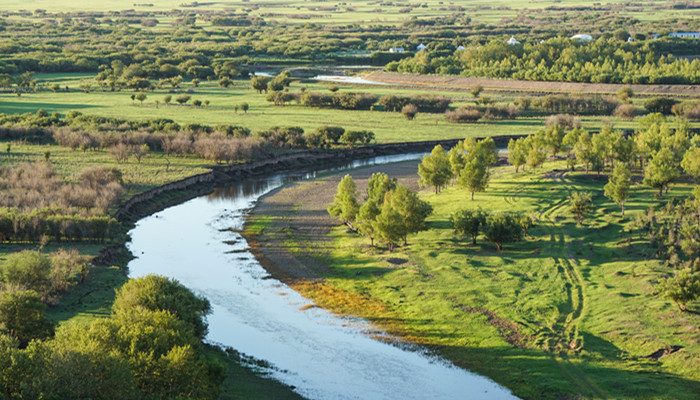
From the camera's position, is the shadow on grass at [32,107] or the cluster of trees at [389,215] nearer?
the cluster of trees at [389,215]

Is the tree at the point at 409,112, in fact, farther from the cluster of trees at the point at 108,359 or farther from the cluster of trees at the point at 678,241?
the cluster of trees at the point at 108,359

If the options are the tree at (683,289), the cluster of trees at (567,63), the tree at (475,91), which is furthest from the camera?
the cluster of trees at (567,63)

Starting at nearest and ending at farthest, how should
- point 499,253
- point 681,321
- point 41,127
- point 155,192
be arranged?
point 681,321 → point 499,253 → point 155,192 → point 41,127

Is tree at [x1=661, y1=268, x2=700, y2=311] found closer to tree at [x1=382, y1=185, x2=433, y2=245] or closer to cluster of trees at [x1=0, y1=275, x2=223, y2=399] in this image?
tree at [x1=382, y1=185, x2=433, y2=245]

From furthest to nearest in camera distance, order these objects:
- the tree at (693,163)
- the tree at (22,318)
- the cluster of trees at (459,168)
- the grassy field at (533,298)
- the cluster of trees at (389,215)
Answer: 1. the tree at (693,163)
2. the cluster of trees at (459,168)
3. the cluster of trees at (389,215)
4. the grassy field at (533,298)
5. the tree at (22,318)

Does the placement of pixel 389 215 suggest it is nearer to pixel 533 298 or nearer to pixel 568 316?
pixel 533 298

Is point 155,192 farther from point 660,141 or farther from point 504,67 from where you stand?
point 504,67

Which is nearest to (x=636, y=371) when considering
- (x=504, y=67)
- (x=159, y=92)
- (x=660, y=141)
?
(x=660, y=141)

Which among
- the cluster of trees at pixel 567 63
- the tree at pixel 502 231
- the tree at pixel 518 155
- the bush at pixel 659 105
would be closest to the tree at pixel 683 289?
the tree at pixel 502 231
